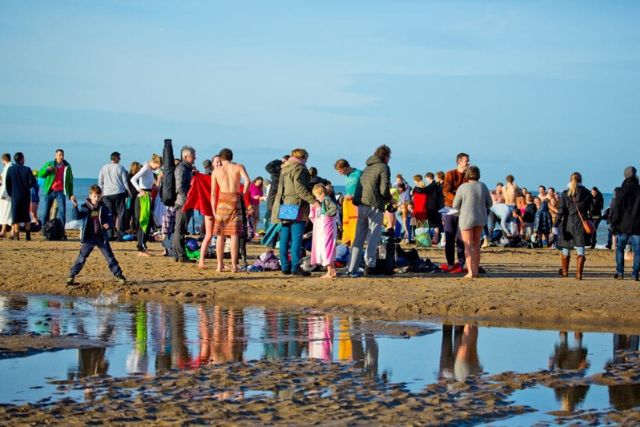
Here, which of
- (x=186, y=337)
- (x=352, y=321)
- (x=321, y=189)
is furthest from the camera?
(x=321, y=189)

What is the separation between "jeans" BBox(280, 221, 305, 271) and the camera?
16.4 m

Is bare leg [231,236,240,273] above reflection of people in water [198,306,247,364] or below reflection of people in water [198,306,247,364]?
above

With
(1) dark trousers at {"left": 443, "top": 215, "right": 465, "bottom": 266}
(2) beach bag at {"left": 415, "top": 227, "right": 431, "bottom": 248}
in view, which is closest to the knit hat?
(1) dark trousers at {"left": 443, "top": 215, "right": 465, "bottom": 266}

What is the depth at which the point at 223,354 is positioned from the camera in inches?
386

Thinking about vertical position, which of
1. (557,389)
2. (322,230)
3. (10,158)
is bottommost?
(557,389)

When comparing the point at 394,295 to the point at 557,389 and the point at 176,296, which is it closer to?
the point at 176,296

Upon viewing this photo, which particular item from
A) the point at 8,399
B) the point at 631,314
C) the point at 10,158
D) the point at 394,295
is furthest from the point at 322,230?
the point at 10,158

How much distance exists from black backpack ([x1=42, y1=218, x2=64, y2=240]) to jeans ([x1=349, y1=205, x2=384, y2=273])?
35.1 ft

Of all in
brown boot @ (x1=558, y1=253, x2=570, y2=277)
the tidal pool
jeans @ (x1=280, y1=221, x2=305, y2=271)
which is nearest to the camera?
the tidal pool

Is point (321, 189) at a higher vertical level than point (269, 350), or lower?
higher

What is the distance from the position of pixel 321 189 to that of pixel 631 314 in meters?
Result: 5.20

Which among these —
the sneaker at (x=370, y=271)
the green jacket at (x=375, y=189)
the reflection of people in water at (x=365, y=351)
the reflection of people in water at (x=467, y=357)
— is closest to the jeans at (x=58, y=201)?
the sneaker at (x=370, y=271)

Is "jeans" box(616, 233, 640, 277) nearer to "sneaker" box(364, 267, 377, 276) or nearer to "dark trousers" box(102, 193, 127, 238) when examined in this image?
"sneaker" box(364, 267, 377, 276)

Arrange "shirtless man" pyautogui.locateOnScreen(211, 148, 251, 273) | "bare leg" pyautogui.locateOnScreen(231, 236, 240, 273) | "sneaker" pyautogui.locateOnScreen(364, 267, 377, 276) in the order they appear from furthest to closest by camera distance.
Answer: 1. "sneaker" pyautogui.locateOnScreen(364, 267, 377, 276)
2. "bare leg" pyautogui.locateOnScreen(231, 236, 240, 273)
3. "shirtless man" pyautogui.locateOnScreen(211, 148, 251, 273)
